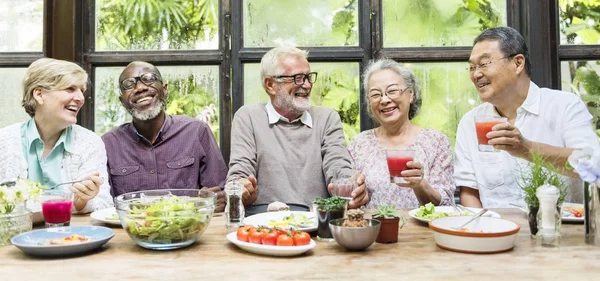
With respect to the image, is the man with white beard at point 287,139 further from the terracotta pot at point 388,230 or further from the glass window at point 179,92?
the terracotta pot at point 388,230

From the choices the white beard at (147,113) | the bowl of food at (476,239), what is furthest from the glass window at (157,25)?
the bowl of food at (476,239)

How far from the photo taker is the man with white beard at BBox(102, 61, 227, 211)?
2740 mm

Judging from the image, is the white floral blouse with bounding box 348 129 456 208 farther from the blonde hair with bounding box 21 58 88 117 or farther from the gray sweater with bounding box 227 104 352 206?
the blonde hair with bounding box 21 58 88 117

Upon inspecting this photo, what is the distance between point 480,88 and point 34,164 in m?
2.28

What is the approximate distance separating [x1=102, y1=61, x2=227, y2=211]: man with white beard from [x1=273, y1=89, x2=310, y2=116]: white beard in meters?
0.49

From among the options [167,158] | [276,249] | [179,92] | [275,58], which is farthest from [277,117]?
[276,249]

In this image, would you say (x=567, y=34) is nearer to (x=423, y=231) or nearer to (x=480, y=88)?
(x=480, y=88)

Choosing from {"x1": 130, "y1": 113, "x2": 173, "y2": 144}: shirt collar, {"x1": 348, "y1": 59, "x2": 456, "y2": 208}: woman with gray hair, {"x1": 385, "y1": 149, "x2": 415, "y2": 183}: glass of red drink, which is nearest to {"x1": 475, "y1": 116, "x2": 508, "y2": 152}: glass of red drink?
{"x1": 385, "y1": 149, "x2": 415, "y2": 183}: glass of red drink

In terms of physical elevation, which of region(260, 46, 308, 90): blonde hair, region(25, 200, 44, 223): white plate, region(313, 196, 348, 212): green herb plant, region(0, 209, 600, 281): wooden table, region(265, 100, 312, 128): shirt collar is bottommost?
region(0, 209, 600, 281): wooden table

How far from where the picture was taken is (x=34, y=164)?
2.32 m

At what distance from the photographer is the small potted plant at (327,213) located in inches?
61.3

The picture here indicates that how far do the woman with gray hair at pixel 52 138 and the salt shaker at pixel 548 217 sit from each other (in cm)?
179

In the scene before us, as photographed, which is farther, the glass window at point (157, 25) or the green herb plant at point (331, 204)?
the glass window at point (157, 25)

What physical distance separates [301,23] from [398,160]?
1613 mm
